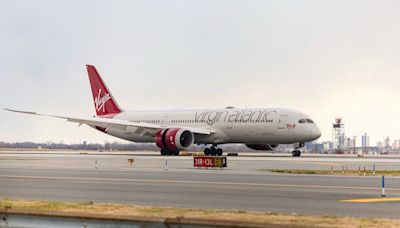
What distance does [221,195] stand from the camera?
837 inches

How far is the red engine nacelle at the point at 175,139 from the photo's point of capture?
64812mm

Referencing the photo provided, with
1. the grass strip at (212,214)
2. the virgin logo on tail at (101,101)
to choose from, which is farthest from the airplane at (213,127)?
the grass strip at (212,214)

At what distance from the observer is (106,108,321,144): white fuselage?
206 feet

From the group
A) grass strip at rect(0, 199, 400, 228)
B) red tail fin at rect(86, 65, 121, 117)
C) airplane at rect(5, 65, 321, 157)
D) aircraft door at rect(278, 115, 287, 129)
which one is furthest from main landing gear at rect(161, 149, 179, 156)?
grass strip at rect(0, 199, 400, 228)

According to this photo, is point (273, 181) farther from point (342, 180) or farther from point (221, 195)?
point (221, 195)

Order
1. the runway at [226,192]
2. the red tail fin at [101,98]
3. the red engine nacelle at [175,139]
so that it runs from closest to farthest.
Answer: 1. the runway at [226,192]
2. the red engine nacelle at [175,139]
3. the red tail fin at [101,98]

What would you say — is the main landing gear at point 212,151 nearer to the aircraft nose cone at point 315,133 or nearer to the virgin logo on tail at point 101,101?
the aircraft nose cone at point 315,133

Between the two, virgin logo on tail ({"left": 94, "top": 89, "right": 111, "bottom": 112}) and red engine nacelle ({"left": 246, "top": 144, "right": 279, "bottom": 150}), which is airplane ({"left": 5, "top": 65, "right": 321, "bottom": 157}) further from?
virgin logo on tail ({"left": 94, "top": 89, "right": 111, "bottom": 112})

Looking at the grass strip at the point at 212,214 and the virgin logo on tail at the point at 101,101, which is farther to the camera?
the virgin logo on tail at the point at 101,101

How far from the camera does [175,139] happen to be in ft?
212

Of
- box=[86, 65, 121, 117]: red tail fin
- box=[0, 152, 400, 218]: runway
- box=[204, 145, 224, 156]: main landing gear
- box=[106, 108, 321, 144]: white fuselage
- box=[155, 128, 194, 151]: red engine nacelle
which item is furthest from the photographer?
box=[86, 65, 121, 117]: red tail fin

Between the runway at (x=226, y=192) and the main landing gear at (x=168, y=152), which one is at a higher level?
the main landing gear at (x=168, y=152)

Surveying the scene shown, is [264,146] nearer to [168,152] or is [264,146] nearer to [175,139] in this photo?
[168,152]

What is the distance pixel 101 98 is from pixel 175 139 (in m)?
19.5
